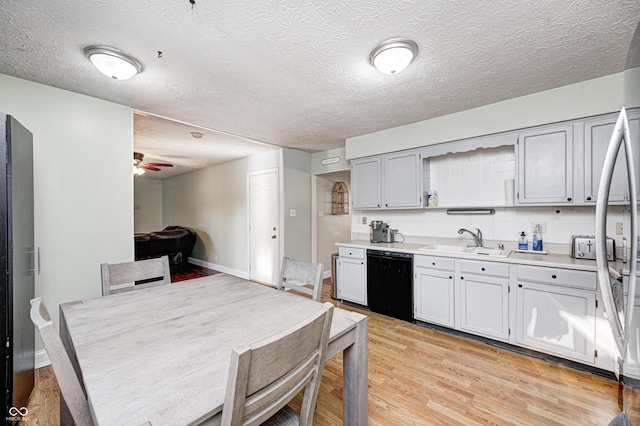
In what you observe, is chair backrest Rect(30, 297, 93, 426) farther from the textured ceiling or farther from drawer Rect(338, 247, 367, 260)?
drawer Rect(338, 247, 367, 260)

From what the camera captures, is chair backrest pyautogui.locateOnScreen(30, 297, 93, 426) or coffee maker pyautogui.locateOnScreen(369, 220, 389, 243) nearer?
chair backrest pyautogui.locateOnScreen(30, 297, 93, 426)

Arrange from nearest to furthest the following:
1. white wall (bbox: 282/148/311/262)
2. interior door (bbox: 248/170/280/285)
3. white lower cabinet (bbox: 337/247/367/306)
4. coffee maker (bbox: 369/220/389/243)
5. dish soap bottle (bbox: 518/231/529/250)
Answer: dish soap bottle (bbox: 518/231/529/250) → white lower cabinet (bbox: 337/247/367/306) → coffee maker (bbox: 369/220/389/243) → white wall (bbox: 282/148/311/262) → interior door (bbox: 248/170/280/285)

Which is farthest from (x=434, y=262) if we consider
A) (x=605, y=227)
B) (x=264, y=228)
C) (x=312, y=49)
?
(x=264, y=228)

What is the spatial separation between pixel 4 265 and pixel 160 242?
3912 millimetres

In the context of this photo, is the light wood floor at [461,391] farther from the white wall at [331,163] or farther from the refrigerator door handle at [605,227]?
the white wall at [331,163]

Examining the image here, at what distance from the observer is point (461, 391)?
1.90m

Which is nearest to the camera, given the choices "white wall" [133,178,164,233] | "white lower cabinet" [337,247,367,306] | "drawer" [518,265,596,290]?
"drawer" [518,265,596,290]

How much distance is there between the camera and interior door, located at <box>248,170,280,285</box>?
183 inches

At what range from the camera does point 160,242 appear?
16.7 ft

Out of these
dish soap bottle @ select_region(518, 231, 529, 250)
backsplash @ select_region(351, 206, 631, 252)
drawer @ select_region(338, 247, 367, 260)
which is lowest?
drawer @ select_region(338, 247, 367, 260)

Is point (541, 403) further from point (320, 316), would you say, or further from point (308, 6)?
point (308, 6)

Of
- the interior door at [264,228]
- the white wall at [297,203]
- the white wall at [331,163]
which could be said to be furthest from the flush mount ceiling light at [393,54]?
the interior door at [264,228]

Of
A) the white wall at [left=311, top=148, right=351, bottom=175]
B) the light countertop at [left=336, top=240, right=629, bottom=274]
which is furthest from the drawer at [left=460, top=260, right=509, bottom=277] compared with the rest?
the white wall at [left=311, top=148, right=351, bottom=175]

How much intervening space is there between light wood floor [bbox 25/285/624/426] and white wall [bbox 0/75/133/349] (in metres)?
0.82
